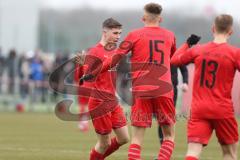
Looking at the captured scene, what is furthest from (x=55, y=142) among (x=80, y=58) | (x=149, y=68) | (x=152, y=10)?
(x=152, y=10)

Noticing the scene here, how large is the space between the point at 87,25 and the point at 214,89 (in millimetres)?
→ 29966

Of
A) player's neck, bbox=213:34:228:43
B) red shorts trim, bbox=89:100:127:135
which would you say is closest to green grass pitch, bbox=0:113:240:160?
red shorts trim, bbox=89:100:127:135

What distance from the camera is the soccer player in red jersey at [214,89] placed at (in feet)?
33.7

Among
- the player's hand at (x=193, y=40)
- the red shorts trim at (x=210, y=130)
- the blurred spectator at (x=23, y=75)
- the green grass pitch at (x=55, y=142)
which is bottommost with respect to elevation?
the blurred spectator at (x=23, y=75)

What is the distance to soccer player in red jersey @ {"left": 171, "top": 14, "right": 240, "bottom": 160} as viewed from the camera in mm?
10281

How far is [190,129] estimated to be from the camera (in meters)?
10.5

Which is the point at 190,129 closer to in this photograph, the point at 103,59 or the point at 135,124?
the point at 135,124

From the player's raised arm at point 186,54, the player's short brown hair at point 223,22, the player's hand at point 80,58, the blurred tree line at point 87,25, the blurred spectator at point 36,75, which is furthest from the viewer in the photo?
Answer: the blurred tree line at point 87,25

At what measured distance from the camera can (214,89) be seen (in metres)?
10.3

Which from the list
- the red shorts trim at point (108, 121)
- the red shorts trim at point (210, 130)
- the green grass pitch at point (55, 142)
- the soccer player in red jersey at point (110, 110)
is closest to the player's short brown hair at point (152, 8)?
the soccer player in red jersey at point (110, 110)

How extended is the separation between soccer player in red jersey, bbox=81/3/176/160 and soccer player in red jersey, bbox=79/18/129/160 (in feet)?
2.93

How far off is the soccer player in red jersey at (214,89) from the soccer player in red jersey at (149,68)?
68.2 inches

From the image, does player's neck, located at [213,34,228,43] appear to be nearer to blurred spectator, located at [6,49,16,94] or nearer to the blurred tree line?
blurred spectator, located at [6,49,16,94]

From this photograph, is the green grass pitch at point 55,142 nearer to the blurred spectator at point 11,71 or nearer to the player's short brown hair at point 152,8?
the player's short brown hair at point 152,8
